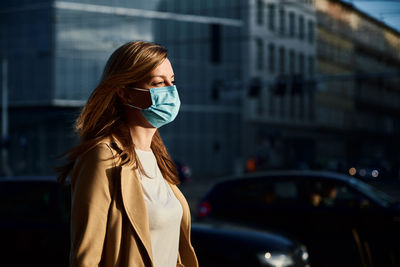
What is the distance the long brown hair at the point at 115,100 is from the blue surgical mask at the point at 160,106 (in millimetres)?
81

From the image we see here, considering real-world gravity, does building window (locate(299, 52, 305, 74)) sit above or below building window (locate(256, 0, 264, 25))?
below

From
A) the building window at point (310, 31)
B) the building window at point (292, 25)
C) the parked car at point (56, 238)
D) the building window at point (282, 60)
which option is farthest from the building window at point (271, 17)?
the parked car at point (56, 238)

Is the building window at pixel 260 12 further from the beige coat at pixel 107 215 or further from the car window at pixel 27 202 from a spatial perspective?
the beige coat at pixel 107 215

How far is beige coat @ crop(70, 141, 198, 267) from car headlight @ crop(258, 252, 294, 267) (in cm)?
368

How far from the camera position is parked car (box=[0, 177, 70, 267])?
5953 mm

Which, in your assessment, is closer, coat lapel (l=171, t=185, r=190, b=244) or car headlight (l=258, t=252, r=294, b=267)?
coat lapel (l=171, t=185, r=190, b=244)

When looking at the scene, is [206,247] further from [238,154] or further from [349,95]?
[349,95]

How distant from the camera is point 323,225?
8.71 meters

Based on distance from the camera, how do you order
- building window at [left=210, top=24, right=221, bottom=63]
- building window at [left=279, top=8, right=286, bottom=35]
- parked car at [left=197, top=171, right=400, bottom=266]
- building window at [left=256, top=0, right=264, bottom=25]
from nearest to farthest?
parked car at [left=197, top=171, right=400, bottom=266] < building window at [left=210, top=24, right=221, bottom=63] < building window at [left=256, top=0, right=264, bottom=25] < building window at [left=279, top=8, right=286, bottom=35]

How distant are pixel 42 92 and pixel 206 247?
147ft

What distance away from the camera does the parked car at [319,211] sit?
848 centimetres

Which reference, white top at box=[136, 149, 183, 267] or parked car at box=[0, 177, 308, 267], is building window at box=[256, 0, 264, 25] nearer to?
parked car at box=[0, 177, 308, 267]

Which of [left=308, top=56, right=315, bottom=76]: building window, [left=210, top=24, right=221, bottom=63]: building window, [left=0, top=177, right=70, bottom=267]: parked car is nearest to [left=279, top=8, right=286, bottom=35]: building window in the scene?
[left=308, top=56, right=315, bottom=76]: building window

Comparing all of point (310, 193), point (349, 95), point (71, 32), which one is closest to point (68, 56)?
point (71, 32)
